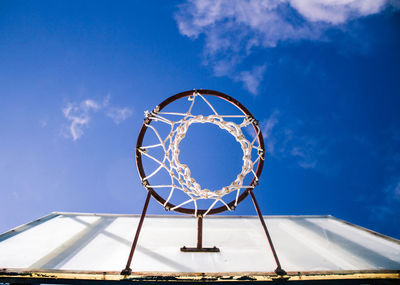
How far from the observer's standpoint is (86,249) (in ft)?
7.20

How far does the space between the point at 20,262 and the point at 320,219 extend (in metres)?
4.24

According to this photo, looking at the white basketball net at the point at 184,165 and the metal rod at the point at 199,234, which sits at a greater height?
the white basketball net at the point at 184,165

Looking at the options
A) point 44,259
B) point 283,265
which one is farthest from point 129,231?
point 283,265

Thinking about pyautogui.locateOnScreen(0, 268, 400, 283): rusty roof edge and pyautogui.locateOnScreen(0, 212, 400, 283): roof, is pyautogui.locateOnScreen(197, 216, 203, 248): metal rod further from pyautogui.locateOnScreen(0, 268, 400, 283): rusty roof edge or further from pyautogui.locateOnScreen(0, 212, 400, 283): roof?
pyautogui.locateOnScreen(0, 268, 400, 283): rusty roof edge

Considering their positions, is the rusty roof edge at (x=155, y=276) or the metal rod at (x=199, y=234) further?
the metal rod at (x=199, y=234)

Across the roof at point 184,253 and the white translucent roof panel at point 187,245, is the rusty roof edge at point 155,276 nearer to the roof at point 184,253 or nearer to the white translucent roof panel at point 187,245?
the roof at point 184,253

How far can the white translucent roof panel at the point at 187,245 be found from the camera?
6.41 ft

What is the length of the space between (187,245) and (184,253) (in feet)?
0.62

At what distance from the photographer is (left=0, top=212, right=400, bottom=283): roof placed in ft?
5.69

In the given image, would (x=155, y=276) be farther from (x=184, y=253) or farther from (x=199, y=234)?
(x=199, y=234)

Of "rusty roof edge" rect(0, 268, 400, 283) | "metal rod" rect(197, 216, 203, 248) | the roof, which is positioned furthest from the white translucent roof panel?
"rusty roof edge" rect(0, 268, 400, 283)

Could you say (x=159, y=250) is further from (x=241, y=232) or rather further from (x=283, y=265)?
(x=283, y=265)

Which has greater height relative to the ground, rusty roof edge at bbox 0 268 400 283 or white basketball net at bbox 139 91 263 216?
white basketball net at bbox 139 91 263 216

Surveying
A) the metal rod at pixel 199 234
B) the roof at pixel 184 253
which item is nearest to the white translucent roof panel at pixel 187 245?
the roof at pixel 184 253
